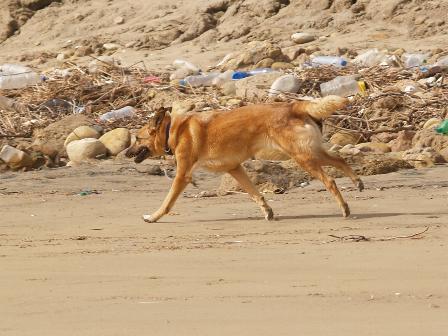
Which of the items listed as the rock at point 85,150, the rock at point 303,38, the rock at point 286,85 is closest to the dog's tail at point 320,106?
the rock at point 85,150

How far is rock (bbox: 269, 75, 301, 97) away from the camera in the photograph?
16.8m

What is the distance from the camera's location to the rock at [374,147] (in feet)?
43.7

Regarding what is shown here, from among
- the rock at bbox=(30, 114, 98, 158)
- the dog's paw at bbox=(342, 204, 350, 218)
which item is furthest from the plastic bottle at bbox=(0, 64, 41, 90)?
the dog's paw at bbox=(342, 204, 350, 218)

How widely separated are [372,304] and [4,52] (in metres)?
23.3

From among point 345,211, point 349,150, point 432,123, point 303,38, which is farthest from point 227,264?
point 303,38

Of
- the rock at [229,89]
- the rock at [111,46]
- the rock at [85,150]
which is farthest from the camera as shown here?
the rock at [111,46]

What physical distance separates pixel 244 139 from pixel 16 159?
4.57 metres

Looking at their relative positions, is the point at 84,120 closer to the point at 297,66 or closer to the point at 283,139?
the point at 297,66

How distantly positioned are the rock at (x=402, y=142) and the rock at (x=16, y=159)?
4.42 metres

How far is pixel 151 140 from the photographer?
10.1 metres

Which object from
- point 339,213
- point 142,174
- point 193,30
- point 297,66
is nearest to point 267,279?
point 339,213

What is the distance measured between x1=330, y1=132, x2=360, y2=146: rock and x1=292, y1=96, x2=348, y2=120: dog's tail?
180 inches

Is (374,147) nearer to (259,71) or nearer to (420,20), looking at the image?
(259,71)

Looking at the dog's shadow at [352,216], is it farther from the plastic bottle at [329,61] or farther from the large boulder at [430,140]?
the plastic bottle at [329,61]
